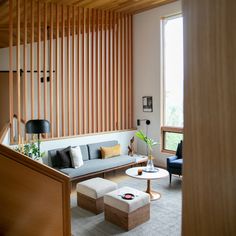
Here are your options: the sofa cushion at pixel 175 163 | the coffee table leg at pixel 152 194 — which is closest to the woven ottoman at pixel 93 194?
the coffee table leg at pixel 152 194

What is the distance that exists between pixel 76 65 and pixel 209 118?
5534 mm

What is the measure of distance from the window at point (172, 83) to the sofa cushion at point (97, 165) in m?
1.21

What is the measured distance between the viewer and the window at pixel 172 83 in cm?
605

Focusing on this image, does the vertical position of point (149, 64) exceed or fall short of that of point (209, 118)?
it exceeds it

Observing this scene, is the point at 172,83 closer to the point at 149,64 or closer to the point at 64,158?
the point at 149,64

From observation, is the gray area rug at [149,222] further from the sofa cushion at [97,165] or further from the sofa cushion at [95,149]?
the sofa cushion at [95,149]

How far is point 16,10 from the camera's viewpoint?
16.3 feet

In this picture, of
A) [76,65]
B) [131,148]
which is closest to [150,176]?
[131,148]

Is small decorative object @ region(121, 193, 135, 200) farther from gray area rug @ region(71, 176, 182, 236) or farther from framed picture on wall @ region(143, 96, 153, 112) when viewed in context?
framed picture on wall @ region(143, 96, 153, 112)

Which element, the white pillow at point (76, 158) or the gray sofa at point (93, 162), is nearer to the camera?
the gray sofa at point (93, 162)

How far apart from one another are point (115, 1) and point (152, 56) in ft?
5.36

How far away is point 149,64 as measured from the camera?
6.61m

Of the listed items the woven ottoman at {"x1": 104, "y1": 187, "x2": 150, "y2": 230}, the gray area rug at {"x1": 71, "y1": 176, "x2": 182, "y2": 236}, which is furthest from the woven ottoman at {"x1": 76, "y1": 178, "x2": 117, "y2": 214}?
the woven ottoman at {"x1": 104, "y1": 187, "x2": 150, "y2": 230}

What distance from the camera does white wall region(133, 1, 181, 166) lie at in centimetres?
637
